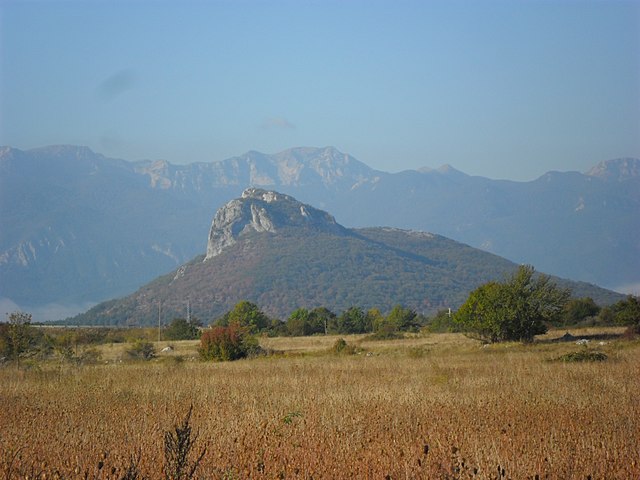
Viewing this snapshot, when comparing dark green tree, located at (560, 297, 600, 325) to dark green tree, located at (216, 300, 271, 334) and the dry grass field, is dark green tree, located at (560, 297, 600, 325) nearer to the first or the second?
dark green tree, located at (216, 300, 271, 334)

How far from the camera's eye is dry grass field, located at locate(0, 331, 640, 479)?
6520 mm

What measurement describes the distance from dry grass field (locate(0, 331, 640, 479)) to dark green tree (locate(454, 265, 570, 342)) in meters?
24.2

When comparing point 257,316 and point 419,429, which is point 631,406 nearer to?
point 419,429

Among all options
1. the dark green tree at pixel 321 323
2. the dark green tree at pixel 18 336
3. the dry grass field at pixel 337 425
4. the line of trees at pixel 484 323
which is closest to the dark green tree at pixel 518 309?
the line of trees at pixel 484 323

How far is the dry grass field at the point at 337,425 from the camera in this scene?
652 centimetres

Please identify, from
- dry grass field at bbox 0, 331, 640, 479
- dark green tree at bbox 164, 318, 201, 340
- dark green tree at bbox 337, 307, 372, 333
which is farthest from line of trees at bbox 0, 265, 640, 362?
dark green tree at bbox 337, 307, 372, 333

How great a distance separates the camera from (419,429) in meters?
8.75

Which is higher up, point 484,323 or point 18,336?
point 18,336

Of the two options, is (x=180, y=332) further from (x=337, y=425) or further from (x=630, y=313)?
(x=337, y=425)

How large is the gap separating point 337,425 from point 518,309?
32.5 meters

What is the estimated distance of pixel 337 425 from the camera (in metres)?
9.23

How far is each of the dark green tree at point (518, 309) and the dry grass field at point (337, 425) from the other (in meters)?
24.2

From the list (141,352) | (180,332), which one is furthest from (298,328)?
(141,352)

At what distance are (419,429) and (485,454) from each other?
2065 mm
